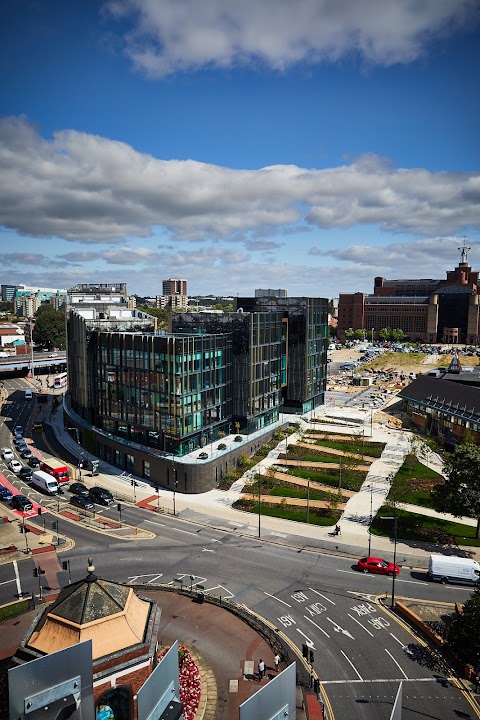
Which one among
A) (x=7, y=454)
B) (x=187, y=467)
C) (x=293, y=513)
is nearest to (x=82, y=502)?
(x=187, y=467)

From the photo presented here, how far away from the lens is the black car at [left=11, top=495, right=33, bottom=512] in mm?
67250

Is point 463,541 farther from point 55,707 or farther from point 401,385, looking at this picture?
point 401,385

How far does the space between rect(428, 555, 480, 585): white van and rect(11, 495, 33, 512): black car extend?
4999cm

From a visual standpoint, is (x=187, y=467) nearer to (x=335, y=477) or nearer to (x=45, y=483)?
(x=45, y=483)

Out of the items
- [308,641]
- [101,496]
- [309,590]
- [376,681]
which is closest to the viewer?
[376,681]

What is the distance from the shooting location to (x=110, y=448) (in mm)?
86438

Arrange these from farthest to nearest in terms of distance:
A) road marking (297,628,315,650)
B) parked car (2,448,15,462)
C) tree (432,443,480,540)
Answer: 1. parked car (2,448,15,462)
2. tree (432,443,480,540)
3. road marking (297,628,315,650)

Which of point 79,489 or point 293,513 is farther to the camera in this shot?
point 79,489

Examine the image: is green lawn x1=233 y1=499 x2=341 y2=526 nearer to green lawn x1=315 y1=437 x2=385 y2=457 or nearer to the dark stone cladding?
the dark stone cladding

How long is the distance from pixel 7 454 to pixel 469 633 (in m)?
78.2

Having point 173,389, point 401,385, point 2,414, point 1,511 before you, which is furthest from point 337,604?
point 401,385

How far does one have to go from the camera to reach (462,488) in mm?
61156

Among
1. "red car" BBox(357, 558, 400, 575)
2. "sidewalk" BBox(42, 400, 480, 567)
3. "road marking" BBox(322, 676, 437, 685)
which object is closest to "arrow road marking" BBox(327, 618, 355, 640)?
"road marking" BBox(322, 676, 437, 685)

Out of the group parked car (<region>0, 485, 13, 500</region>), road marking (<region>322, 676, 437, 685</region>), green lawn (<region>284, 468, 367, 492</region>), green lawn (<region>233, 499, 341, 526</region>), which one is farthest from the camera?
green lawn (<region>284, 468, 367, 492</region>)
